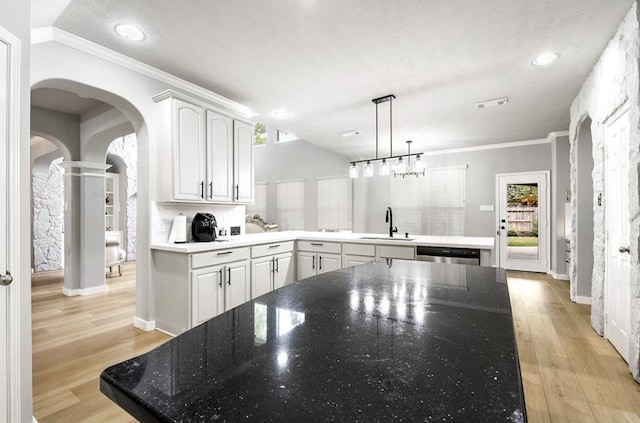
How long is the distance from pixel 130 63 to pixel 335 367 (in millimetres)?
3290

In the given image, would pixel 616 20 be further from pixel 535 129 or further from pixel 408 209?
pixel 408 209

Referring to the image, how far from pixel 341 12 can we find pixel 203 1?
3.07 feet

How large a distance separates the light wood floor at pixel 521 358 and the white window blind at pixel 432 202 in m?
2.55

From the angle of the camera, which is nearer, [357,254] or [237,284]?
[237,284]

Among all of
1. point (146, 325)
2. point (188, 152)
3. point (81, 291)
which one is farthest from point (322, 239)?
point (81, 291)

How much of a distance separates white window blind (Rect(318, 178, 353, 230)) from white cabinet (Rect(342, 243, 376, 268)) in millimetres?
3687

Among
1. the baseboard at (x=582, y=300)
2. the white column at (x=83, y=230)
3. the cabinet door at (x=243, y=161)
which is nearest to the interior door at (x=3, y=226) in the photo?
the cabinet door at (x=243, y=161)

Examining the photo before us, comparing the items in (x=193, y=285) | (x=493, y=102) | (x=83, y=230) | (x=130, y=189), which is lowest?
(x=193, y=285)

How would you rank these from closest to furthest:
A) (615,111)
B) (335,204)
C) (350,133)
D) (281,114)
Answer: (615,111) → (281,114) → (350,133) → (335,204)

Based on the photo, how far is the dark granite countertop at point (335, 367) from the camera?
544 mm

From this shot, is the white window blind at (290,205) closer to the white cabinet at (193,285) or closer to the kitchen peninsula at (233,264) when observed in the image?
the kitchen peninsula at (233,264)

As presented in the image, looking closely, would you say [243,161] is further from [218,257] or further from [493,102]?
[493,102]

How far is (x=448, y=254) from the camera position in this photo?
125 inches

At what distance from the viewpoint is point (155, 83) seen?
3.13 metres
